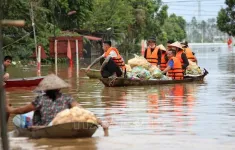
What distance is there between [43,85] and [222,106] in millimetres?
6659

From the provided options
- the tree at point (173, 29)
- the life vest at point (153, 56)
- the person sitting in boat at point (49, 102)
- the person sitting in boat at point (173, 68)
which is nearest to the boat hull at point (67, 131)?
the person sitting in boat at point (49, 102)

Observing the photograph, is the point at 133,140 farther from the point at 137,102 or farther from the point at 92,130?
the point at 137,102

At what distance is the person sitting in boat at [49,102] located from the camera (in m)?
9.07

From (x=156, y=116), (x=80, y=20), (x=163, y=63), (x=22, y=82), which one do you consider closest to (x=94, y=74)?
(x=163, y=63)

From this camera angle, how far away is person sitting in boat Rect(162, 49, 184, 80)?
20422 millimetres

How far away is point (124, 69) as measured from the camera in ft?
66.9

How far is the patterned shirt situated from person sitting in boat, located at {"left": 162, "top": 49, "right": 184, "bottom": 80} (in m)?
11.2

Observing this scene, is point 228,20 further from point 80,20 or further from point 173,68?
point 173,68

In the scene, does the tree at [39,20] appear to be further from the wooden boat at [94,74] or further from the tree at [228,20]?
the tree at [228,20]

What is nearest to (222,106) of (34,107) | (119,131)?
(119,131)

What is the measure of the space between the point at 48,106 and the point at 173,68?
12015mm

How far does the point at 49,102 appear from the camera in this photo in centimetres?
924

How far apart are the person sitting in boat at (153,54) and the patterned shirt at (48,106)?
42.0ft

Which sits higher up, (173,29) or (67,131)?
(173,29)
